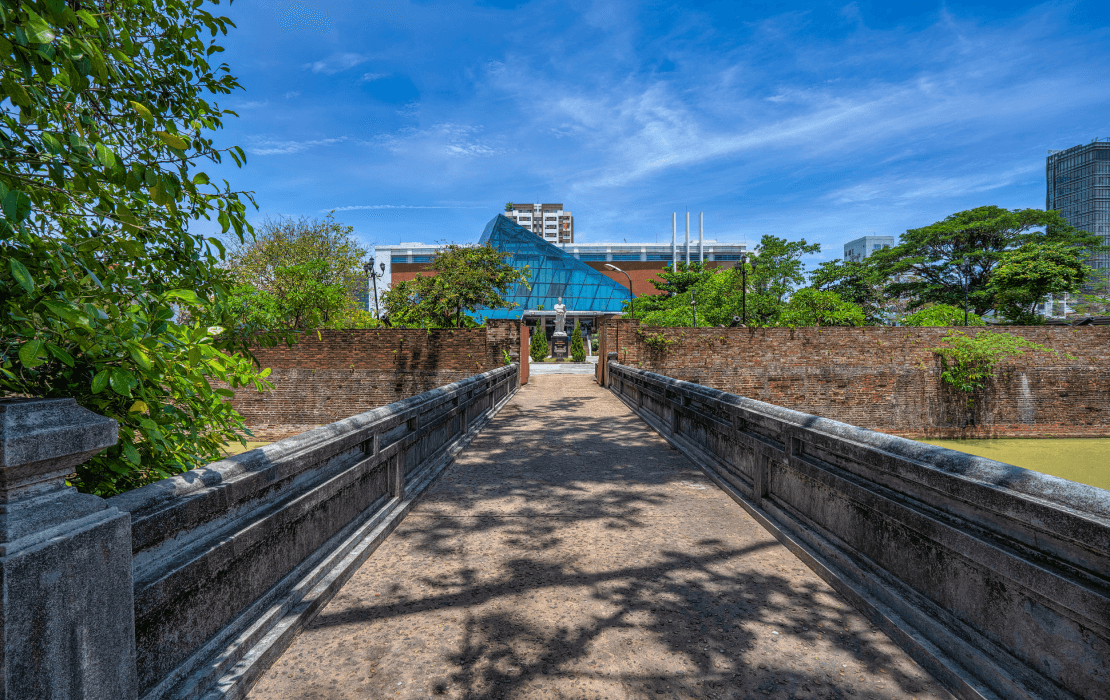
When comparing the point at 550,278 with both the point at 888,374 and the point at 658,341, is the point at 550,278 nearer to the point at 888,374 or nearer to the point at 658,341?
the point at 658,341

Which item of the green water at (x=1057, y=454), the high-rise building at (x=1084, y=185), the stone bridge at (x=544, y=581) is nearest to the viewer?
the stone bridge at (x=544, y=581)

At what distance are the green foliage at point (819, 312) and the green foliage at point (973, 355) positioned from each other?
3.61m

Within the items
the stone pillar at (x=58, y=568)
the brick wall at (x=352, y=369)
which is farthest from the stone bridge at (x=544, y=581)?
the brick wall at (x=352, y=369)

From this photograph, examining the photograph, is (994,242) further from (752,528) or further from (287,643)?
(287,643)

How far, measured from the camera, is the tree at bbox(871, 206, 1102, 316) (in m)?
32.4

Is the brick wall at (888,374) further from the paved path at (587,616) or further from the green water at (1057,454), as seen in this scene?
the paved path at (587,616)

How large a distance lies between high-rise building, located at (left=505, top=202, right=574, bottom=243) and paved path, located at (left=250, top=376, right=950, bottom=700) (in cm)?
12041

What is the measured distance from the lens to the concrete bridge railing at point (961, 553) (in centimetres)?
194

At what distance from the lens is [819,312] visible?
22422 mm

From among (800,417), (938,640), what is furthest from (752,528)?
(938,640)

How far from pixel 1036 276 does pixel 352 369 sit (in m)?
32.9

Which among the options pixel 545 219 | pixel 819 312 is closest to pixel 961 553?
pixel 819 312

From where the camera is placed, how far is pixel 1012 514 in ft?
7.09

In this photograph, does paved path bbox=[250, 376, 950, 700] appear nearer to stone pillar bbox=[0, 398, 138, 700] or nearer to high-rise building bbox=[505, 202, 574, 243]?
stone pillar bbox=[0, 398, 138, 700]
